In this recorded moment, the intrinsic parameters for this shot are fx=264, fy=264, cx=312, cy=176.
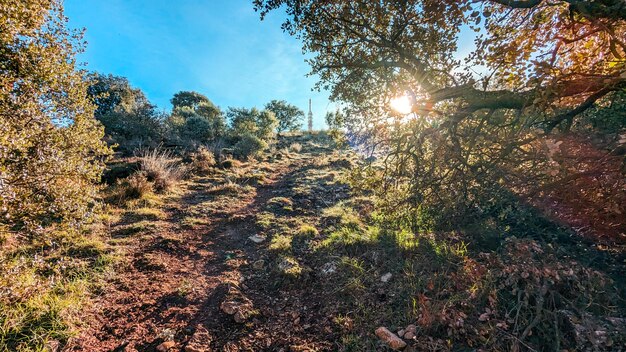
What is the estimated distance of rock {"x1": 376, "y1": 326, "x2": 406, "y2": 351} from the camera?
9.70 feet

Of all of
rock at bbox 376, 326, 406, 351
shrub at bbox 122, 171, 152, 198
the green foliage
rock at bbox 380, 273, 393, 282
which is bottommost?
rock at bbox 376, 326, 406, 351

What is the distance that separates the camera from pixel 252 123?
2042 cm

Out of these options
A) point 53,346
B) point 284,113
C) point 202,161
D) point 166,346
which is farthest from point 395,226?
point 284,113

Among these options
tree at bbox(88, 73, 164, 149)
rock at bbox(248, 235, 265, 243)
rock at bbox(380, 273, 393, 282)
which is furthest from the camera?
tree at bbox(88, 73, 164, 149)

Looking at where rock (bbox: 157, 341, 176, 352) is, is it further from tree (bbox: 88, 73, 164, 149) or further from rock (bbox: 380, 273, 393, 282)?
tree (bbox: 88, 73, 164, 149)

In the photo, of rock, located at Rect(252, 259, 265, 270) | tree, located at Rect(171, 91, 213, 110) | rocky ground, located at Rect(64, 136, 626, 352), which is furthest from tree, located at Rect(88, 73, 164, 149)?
tree, located at Rect(171, 91, 213, 110)

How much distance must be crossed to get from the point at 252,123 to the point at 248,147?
3.93 meters

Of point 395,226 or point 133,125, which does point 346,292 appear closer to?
point 395,226

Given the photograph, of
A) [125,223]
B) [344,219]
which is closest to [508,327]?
[344,219]

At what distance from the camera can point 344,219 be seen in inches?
263

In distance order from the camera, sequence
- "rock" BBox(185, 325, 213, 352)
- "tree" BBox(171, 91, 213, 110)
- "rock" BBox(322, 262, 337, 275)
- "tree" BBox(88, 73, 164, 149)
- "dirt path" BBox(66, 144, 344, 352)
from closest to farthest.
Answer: "rock" BBox(185, 325, 213, 352), "dirt path" BBox(66, 144, 344, 352), "rock" BBox(322, 262, 337, 275), "tree" BBox(88, 73, 164, 149), "tree" BBox(171, 91, 213, 110)

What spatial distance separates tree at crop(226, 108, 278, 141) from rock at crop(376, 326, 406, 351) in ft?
56.6

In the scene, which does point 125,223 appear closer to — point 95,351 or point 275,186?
point 95,351

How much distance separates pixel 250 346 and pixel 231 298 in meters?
0.90
